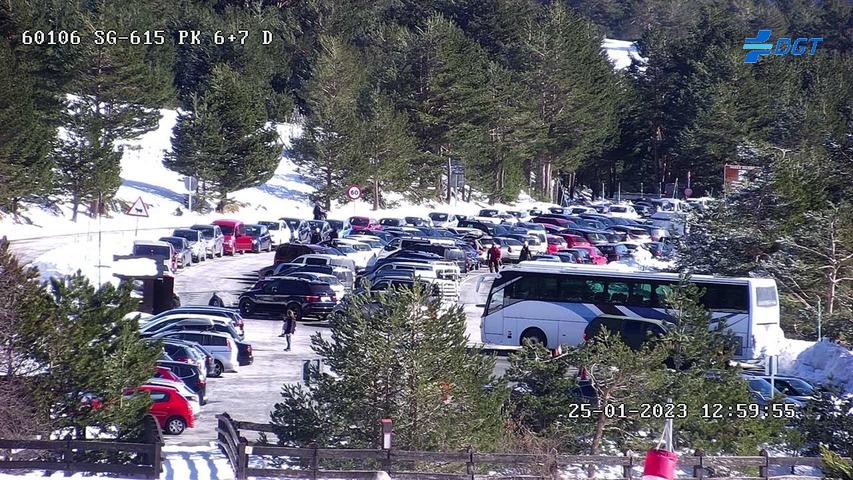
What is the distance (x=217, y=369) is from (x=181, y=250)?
19363mm

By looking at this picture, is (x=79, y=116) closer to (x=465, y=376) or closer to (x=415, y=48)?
(x=415, y=48)

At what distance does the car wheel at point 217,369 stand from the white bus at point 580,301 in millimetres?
8103

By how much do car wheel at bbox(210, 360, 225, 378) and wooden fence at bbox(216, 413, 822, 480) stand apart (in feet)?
28.4

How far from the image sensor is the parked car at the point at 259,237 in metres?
54.0

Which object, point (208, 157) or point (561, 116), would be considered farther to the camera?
point (561, 116)

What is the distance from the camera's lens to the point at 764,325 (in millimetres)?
31172

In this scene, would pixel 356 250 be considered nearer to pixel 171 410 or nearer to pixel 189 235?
pixel 189 235

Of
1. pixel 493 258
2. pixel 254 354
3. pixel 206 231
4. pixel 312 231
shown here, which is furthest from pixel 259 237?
pixel 254 354

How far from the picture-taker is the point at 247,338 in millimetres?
32188

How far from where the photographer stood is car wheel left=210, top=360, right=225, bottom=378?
2698 centimetres

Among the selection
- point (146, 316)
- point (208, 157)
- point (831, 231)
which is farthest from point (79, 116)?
point (831, 231)

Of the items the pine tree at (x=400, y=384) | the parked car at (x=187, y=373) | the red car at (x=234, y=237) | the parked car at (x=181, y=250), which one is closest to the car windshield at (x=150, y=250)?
the parked car at (x=181, y=250)

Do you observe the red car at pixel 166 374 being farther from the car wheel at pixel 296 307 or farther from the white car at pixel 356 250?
the white car at pixel 356 250

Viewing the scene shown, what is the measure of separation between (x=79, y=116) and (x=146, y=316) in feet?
87.7
